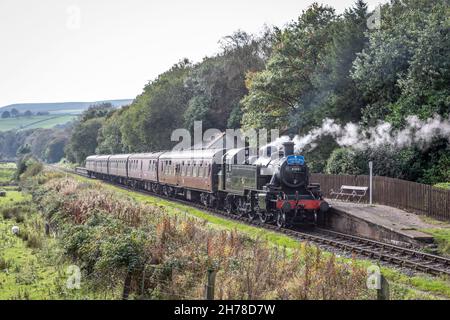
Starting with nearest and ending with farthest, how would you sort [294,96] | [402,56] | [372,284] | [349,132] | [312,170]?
[372,284] → [402,56] → [349,132] → [312,170] → [294,96]

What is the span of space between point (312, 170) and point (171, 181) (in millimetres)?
9260

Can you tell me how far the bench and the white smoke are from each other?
2.47 metres

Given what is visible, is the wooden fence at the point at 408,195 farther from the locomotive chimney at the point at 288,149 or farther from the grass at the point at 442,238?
the locomotive chimney at the point at 288,149

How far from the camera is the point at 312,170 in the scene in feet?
114

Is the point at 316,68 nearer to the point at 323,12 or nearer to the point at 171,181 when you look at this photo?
the point at 323,12

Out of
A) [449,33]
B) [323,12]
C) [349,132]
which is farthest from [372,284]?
[323,12]

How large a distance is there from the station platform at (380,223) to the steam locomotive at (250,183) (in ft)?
2.80

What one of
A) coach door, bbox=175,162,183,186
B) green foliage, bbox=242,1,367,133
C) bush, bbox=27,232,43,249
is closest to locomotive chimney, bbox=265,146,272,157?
bush, bbox=27,232,43,249

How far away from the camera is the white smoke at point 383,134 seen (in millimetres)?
25562

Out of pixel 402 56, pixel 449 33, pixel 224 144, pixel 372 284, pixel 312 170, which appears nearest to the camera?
pixel 372 284

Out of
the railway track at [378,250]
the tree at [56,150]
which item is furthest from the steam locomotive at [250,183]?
the tree at [56,150]

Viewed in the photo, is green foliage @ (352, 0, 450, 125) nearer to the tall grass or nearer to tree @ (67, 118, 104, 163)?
the tall grass

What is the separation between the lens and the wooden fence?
22.0m

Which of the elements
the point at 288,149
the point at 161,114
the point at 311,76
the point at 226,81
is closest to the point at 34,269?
the point at 288,149
